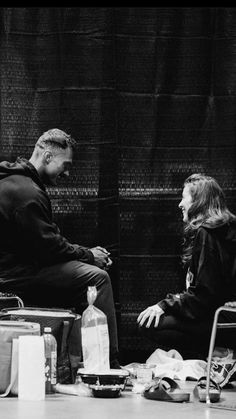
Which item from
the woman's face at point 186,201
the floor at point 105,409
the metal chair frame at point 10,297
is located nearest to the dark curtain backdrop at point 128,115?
the woman's face at point 186,201

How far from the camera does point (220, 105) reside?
5145 millimetres

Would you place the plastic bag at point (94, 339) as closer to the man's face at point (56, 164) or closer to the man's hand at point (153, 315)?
the man's hand at point (153, 315)

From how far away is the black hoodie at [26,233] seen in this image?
14.4ft

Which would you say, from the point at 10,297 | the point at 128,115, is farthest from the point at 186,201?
the point at 10,297

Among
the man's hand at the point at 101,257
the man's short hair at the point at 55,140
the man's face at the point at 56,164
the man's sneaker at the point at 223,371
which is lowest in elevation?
the man's sneaker at the point at 223,371

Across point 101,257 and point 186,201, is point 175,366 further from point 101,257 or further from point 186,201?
point 186,201

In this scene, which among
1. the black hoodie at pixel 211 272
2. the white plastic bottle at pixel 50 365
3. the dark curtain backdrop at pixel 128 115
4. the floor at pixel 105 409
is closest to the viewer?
the floor at pixel 105 409

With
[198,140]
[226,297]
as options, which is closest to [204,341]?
[226,297]

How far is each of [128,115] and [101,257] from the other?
93cm

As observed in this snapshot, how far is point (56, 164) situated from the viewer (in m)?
4.68

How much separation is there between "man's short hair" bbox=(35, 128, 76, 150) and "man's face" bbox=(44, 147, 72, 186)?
0.09 ft

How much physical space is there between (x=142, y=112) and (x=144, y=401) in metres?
2.01

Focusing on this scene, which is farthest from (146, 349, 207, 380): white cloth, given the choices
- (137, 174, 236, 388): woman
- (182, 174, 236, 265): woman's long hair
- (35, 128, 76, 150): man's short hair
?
(35, 128, 76, 150): man's short hair

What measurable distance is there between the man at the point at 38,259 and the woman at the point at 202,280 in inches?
11.0
